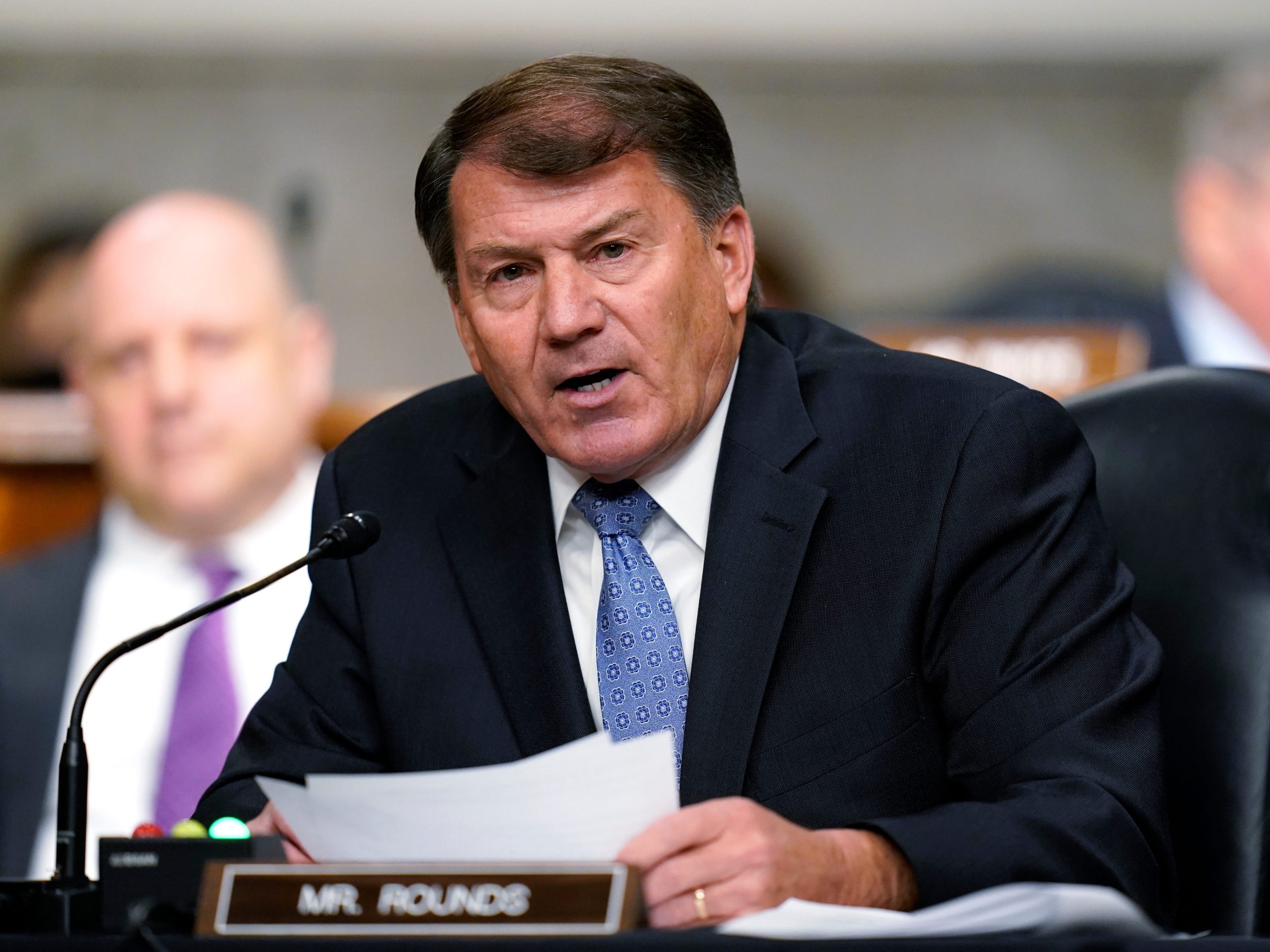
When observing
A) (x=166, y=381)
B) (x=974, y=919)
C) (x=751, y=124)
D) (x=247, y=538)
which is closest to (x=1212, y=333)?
(x=751, y=124)

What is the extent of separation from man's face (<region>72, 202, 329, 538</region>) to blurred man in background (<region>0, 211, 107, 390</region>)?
1.80 m

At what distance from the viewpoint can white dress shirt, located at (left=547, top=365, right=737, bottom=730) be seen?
5.03 feet

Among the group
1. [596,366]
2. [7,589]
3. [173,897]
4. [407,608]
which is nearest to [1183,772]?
[596,366]

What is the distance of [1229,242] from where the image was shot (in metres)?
4.25

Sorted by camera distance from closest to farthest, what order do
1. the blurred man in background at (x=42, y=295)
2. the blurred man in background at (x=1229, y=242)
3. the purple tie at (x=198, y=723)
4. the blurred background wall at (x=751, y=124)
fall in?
the purple tie at (x=198, y=723)
the blurred man in background at (x=1229, y=242)
the blurred man in background at (x=42, y=295)
the blurred background wall at (x=751, y=124)

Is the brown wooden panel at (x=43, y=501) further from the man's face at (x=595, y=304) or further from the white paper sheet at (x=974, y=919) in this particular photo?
the white paper sheet at (x=974, y=919)

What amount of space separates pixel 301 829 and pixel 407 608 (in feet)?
1.70

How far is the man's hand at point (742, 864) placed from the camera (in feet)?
3.28

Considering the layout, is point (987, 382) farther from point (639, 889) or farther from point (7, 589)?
point (7, 589)

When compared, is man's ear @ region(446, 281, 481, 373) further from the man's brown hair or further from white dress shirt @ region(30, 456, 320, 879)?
white dress shirt @ region(30, 456, 320, 879)

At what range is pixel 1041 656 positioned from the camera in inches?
52.1

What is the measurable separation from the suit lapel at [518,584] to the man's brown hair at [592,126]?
11.5 inches

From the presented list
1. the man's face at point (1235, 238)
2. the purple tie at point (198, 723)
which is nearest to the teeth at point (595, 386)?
the purple tie at point (198, 723)

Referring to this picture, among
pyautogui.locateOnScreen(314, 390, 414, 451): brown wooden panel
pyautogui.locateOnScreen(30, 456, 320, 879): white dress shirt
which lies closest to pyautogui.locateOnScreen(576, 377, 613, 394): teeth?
pyautogui.locateOnScreen(30, 456, 320, 879): white dress shirt
